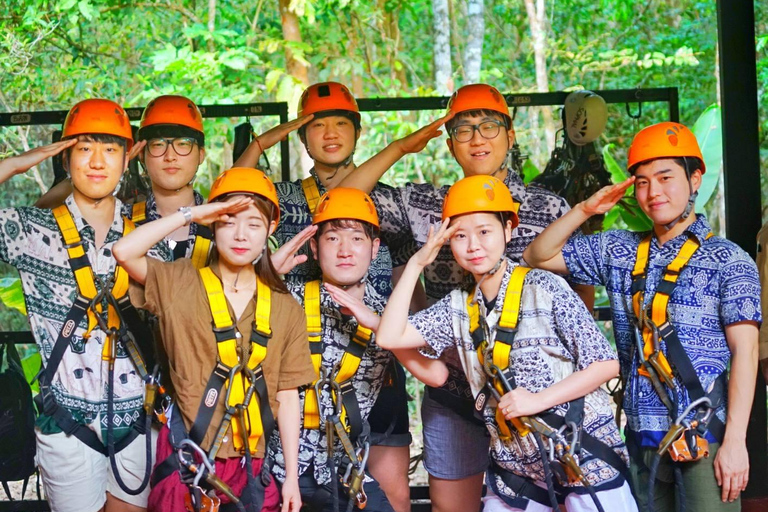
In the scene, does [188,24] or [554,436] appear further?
[188,24]

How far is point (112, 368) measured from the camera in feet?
12.7

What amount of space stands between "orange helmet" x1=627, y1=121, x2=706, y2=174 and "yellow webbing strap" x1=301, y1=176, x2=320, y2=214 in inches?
64.8

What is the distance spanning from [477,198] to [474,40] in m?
7.23

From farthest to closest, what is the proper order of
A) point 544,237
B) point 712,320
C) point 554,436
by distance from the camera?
point 544,237 < point 712,320 < point 554,436

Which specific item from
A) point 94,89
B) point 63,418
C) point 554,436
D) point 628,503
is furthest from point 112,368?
point 94,89

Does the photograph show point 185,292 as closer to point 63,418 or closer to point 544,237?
point 63,418

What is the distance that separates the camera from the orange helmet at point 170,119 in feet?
15.1

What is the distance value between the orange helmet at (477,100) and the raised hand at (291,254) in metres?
1.05

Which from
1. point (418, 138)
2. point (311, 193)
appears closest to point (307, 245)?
point (311, 193)

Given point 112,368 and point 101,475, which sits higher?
point 112,368

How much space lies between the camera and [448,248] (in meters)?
4.61

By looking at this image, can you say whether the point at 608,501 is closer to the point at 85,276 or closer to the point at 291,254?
the point at 291,254

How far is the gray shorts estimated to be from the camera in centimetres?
443

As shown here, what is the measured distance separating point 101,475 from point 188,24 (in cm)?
834
